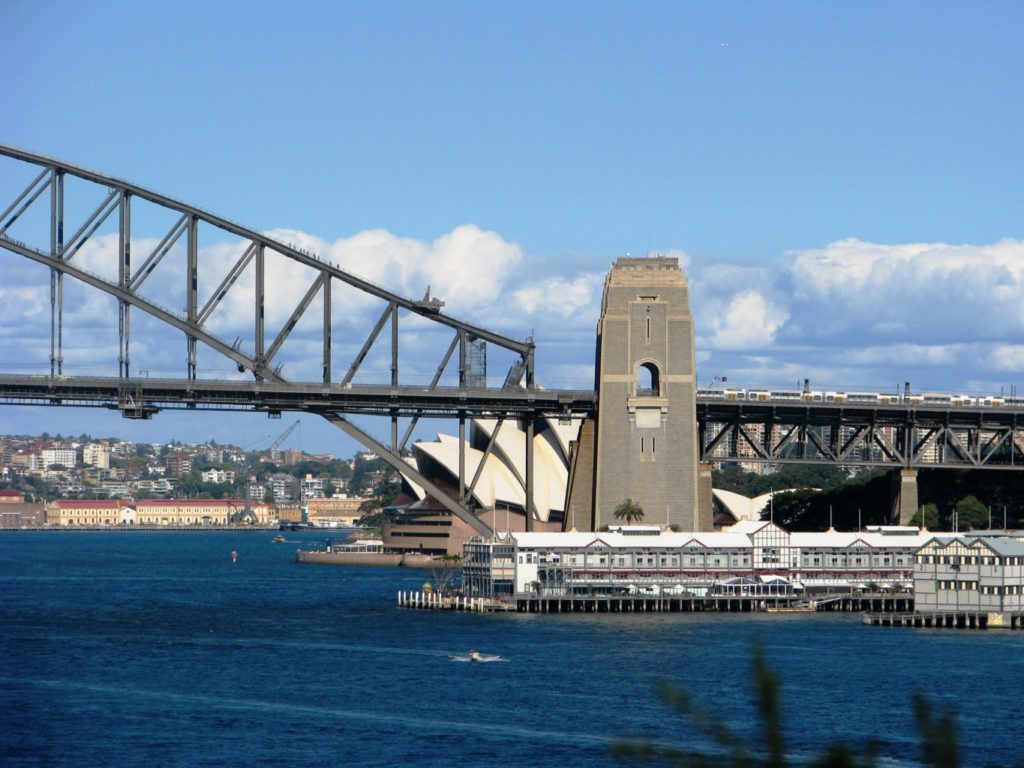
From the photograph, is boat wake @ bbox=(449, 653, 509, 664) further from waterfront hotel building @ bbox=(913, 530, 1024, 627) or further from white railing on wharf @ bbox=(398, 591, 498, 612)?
waterfront hotel building @ bbox=(913, 530, 1024, 627)

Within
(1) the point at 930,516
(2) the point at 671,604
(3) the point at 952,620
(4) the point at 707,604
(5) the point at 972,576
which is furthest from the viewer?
(1) the point at 930,516

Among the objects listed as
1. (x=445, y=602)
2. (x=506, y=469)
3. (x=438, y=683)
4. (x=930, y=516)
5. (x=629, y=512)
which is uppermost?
(x=506, y=469)

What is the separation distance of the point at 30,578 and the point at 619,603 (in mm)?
68390

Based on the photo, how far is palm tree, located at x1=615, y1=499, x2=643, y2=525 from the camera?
118 metres

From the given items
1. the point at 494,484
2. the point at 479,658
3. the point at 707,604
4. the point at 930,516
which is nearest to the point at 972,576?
the point at 707,604

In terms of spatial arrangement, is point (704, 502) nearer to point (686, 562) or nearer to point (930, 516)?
point (686, 562)

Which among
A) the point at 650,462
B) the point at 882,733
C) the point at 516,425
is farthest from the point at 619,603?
the point at 516,425

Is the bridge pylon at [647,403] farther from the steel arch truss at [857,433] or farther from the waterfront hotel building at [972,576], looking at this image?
the waterfront hotel building at [972,576]

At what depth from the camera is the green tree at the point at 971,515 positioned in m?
138

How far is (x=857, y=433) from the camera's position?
130 m

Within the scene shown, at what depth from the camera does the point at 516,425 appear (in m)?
172

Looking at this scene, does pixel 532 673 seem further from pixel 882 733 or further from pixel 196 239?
pixel 196 239

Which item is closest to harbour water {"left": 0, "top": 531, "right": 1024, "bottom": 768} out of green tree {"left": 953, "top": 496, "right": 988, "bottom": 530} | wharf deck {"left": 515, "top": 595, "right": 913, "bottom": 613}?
wharf deck {"left": 515, "top": 595, "right": 913, "bottom": 613}

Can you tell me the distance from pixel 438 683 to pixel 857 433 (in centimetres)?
6701
